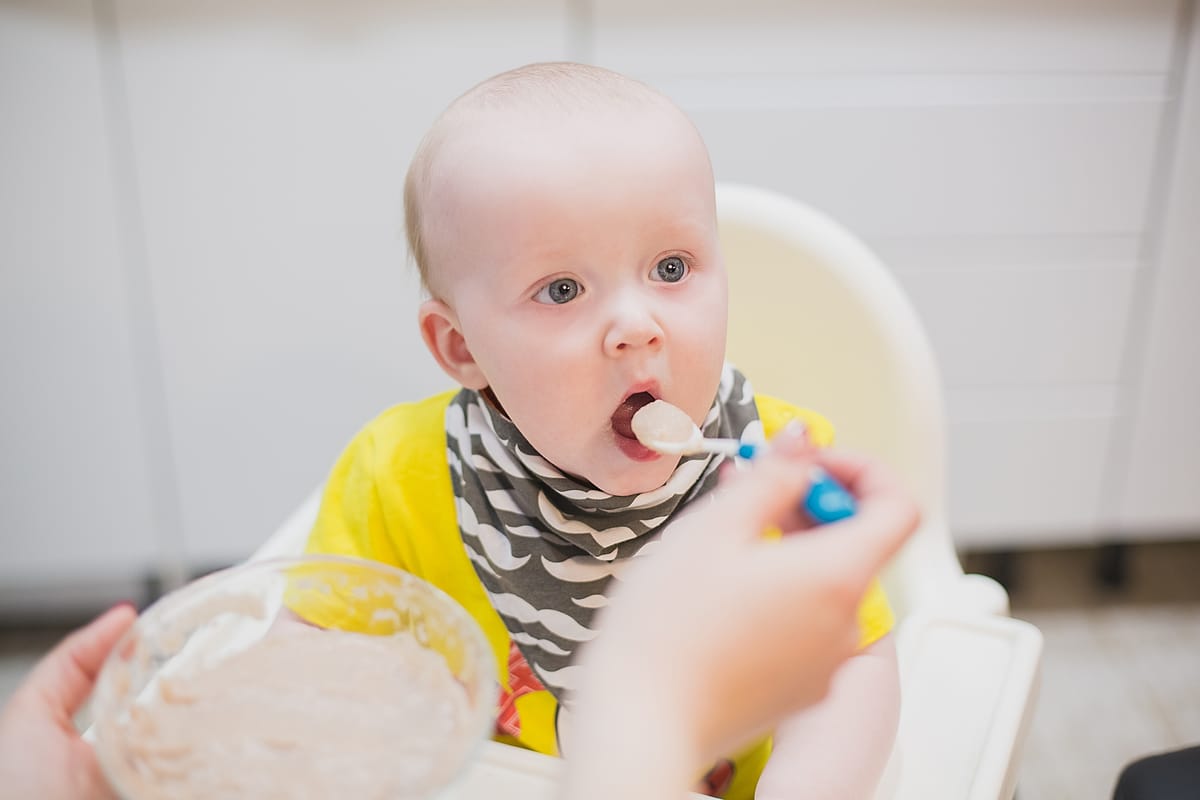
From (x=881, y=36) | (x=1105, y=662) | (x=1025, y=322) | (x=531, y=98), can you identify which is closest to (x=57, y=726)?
(x=531, y=98)

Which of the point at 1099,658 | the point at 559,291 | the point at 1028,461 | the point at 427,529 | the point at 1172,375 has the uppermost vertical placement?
the point at 559,291

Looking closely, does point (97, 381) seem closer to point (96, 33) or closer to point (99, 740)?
point (96, 33)

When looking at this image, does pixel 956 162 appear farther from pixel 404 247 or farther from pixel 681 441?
pixel 681 441

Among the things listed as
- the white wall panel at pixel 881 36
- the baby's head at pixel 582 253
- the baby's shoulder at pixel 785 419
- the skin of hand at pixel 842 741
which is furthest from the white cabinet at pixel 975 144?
the skin of hand at pixel 842 741

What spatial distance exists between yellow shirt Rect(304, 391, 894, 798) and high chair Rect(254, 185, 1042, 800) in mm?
73

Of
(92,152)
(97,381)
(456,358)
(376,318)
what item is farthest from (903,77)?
(97,381)

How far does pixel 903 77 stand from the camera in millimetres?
1420

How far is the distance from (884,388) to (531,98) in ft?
1.33

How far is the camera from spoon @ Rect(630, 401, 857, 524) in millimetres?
463

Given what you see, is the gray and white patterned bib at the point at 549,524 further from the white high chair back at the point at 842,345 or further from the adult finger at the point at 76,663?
the adult finger at the point at 76,663

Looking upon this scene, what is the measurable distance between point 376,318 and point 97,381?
1.30ft

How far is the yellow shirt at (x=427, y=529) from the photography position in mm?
797

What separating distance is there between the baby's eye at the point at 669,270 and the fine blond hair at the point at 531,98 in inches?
3.7

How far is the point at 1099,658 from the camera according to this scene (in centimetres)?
164
